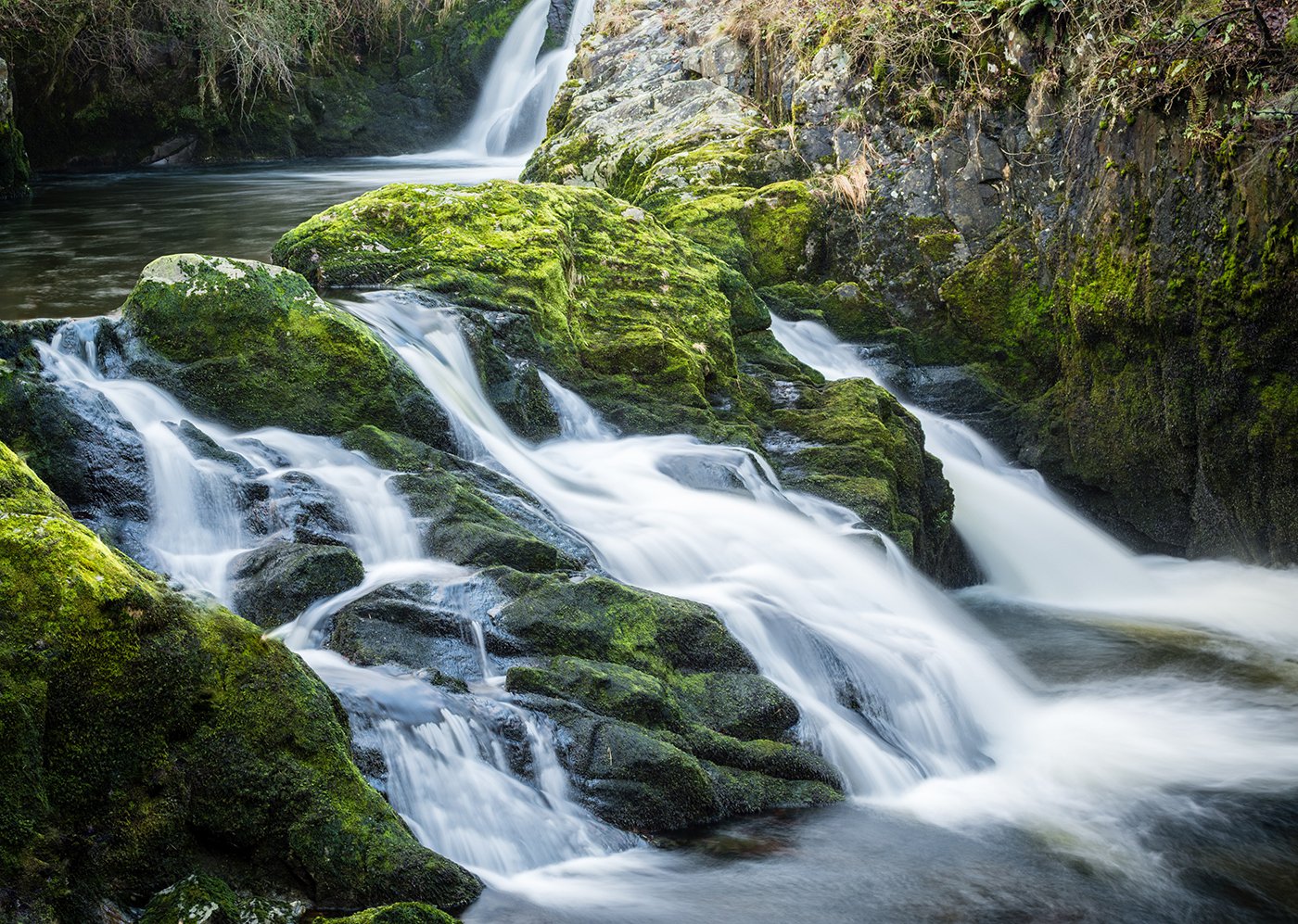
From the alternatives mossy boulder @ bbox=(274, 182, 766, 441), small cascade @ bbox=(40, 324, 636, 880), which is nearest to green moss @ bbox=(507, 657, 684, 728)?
small cascade @ bbox=(40, 324, 636, 880)

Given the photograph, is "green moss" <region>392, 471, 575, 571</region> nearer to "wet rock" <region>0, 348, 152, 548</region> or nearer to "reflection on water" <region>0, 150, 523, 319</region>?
"wet rock" <region>0, 348, 152, 548</region>

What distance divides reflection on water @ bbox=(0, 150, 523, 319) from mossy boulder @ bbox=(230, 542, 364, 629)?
14.4ft

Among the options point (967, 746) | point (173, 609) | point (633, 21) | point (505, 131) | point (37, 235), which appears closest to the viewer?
point (173, 609)

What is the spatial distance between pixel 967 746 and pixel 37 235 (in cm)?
1100

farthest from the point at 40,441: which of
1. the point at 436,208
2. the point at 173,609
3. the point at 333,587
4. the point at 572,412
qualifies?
the point at 436,208

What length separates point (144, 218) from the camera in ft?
44.0

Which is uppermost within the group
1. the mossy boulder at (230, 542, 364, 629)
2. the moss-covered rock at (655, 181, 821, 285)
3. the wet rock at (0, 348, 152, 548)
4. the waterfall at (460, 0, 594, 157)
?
the waterfall at (460, 0, 594, 157)

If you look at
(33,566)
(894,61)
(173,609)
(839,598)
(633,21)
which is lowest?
(839,598)

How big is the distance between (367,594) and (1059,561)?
548 cm


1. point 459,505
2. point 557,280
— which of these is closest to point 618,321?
point 557,280

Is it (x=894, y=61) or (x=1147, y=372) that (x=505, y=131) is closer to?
(x=894, y=61)

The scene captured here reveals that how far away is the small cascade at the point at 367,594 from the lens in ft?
12.5

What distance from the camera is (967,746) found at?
5.16 metres

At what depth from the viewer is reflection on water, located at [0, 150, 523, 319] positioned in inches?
368
